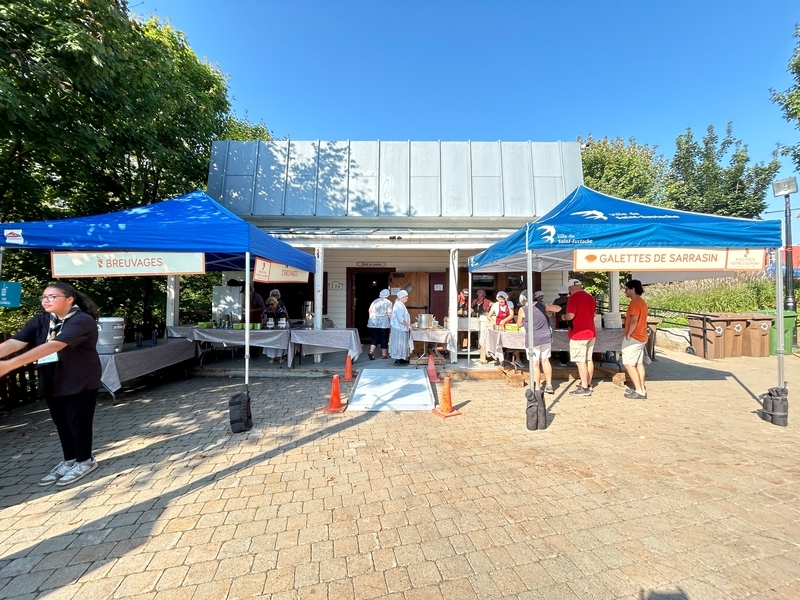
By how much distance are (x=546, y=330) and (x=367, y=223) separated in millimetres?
6200

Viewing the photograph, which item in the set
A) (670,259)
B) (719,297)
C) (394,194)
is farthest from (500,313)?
(719,297)

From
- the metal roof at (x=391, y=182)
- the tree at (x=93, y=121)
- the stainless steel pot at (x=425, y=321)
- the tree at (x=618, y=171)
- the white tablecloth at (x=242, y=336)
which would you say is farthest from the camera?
the tree at (x=618, y=171)

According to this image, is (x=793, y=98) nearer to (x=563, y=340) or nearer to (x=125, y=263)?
(x=563, y=340)

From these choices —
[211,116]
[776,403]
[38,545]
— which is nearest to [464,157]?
[211,116]

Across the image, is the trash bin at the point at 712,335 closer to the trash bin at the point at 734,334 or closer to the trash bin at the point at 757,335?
the trash bin at the point at 734,334

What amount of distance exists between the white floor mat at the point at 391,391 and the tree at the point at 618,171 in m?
16.6

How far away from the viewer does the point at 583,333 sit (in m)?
5.61

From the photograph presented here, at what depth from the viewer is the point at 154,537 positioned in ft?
7.80

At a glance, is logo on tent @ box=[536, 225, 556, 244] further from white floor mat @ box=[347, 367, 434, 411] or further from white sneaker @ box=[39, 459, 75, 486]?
white sneaker @ box=[39, 459, 75, 486]

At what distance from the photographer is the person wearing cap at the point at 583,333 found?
561 centimetres

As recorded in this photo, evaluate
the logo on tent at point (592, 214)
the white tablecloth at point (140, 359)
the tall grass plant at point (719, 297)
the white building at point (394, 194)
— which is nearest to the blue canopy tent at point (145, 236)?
the white tablecloth at point (140, 359)

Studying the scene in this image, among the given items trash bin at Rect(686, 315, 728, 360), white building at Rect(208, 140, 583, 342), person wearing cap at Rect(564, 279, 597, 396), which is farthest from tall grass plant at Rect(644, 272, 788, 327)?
person wearing cap at Rect(564, 279, 597, 396)

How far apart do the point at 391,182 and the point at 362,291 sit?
367cm

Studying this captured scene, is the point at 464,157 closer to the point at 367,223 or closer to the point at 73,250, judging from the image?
the point at 367,223
